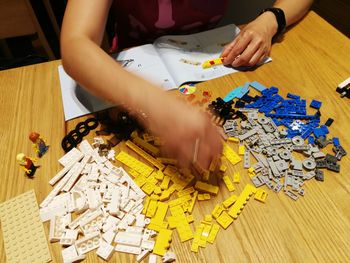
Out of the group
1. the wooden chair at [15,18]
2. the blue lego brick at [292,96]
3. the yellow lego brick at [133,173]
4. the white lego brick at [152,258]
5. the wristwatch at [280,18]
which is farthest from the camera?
the wooden chair at [15,18]

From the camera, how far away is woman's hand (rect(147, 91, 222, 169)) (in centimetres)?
43

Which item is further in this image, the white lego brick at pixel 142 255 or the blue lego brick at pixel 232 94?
the blue lego brick at pixel 232 94

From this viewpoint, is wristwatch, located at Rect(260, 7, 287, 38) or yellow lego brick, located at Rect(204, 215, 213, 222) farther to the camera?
wristwatch, located at Rect(260, 7, 287, 38)

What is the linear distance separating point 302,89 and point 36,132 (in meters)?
0.61

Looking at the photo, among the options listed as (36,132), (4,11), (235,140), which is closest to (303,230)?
(235,140)

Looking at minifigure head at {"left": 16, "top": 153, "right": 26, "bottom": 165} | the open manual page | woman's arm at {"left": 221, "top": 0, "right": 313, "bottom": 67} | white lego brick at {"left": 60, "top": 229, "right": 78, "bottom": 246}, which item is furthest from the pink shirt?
white lego brick at {"left": 60, "top": 229, "right": 78, "bottom": 246}

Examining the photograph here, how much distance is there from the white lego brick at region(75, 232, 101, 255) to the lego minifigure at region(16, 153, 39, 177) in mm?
174

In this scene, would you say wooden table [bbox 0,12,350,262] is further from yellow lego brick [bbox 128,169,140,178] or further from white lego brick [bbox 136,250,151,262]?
yellow lego brick [bbox 128,169,140,178]

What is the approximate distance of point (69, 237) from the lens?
45cm

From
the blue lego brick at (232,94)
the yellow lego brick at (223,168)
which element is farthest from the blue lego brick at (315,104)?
the yellow lego brick at (223,168)

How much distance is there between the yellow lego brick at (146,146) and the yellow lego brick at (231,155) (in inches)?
5.3

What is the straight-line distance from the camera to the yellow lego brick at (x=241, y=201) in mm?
477

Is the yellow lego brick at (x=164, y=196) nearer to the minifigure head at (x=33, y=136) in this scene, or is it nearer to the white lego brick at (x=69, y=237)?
the white lego brick at (x=69, y=237)

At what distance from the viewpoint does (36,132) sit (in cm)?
60
